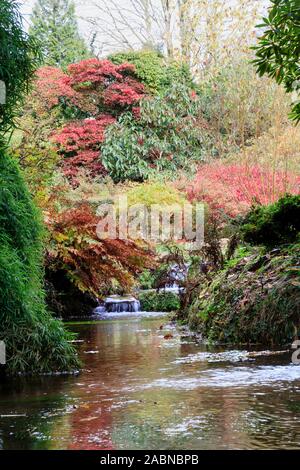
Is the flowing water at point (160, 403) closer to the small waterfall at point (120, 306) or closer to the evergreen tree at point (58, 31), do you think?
the small waterfall at point (120, 306)

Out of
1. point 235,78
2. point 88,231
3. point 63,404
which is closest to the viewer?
point 63,404

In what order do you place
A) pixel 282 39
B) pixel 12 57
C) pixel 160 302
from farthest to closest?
pixel 160 302 → pixel 282 39 → pixel 12 57

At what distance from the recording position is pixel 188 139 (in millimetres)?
24328

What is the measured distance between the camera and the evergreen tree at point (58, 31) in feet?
98.1

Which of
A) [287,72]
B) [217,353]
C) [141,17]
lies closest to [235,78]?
[141,17]

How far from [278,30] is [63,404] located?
4.15m

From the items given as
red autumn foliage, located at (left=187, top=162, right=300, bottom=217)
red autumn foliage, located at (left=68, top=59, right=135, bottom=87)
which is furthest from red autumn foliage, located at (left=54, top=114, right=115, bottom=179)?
red autumn foliage, located at (left=187, top=162, right=300, bottom=217)

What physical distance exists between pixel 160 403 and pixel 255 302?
3291 mm

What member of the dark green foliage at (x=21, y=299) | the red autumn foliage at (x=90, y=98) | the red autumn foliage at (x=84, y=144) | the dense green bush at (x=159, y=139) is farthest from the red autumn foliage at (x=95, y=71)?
the dark green foliage at (x=21, y=299)

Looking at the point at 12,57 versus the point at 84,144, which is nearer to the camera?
the point at 12,57

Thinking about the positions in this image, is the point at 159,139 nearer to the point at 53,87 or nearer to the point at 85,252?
the point at 53,87

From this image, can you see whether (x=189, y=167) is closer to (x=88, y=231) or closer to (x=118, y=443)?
(x=88, y=231)

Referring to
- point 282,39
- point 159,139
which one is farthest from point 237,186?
point 282,39

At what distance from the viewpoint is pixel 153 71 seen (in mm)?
24719
